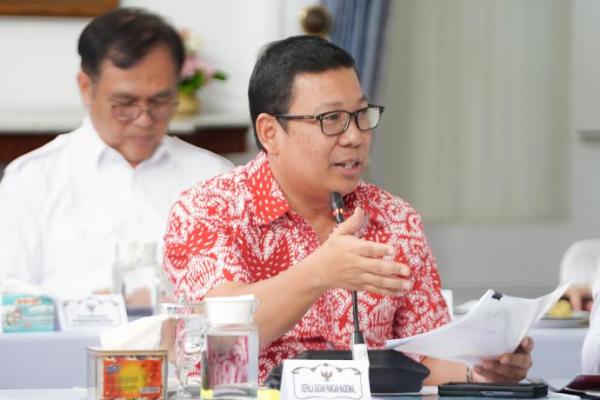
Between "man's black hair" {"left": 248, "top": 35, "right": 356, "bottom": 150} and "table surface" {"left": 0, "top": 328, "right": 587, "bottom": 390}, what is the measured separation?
1.98ft

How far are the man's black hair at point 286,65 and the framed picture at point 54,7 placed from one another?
2.42m

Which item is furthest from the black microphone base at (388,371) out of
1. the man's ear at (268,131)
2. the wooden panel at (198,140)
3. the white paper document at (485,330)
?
the wooden panel at (198,140)

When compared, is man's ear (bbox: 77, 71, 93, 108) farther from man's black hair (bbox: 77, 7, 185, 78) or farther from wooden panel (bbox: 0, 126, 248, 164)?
wooden panel (bbox: 0, 126, 248, 164)

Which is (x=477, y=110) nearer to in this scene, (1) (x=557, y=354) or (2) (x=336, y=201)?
(1) (x=557, y=354)

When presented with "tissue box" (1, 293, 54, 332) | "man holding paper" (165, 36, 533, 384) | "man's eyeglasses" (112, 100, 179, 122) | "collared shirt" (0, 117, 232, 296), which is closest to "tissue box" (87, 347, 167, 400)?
"man holding paper" (165, 36, 533, 384)

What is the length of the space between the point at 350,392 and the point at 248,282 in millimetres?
553

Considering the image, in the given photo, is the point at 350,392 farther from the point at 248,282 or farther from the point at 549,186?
the point at 549,186

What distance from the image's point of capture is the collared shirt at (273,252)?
2.02m

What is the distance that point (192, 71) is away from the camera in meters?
4.35

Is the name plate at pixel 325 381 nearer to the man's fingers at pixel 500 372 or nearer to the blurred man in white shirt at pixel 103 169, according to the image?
the man's fingers at pixel 500 372

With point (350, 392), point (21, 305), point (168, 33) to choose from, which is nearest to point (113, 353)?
point (350, 392)

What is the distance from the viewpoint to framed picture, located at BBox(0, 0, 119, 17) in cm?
443

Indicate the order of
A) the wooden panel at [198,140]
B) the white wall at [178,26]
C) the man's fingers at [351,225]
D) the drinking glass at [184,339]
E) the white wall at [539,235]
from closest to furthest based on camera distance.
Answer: the drinking glass at [184,339] → the man's fingers at [351,225] → the wooden panel at [198,140] → the white wall at [178,26] → the white wall at [539,235]

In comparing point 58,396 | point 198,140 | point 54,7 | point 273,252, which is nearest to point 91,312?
point 273,252
